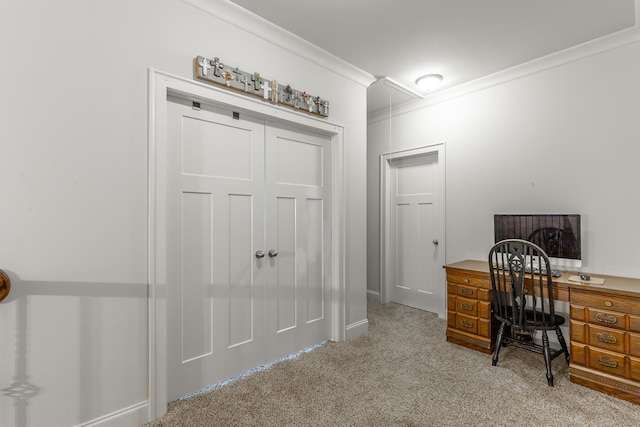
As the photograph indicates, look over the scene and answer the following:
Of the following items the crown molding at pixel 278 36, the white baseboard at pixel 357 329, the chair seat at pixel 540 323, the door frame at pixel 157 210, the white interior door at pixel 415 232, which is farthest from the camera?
the white interior door at pixel 415 232

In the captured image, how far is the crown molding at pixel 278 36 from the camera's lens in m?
2.02

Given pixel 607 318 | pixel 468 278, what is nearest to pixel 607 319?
pixel 607 318

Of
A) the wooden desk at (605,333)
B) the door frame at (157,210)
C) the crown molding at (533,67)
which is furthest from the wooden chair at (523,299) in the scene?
the door frame at (157,210)

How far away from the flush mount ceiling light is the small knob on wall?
3400 mm

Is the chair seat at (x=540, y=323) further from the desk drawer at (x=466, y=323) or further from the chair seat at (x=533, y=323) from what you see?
the desk drawer at (x=466, y=323)

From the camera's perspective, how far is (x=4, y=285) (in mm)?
1330

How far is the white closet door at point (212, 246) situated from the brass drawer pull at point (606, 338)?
2.28 m

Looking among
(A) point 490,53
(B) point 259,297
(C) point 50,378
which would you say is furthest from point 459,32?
(C) point 50,378

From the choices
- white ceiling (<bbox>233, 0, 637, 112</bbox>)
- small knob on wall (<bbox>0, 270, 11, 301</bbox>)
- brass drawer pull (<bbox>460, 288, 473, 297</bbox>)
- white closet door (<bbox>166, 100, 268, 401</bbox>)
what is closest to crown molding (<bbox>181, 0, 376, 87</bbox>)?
white ceiling (<bbox>233, 0, 637, 112</bbox>)

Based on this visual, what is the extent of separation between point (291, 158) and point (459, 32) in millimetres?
1604

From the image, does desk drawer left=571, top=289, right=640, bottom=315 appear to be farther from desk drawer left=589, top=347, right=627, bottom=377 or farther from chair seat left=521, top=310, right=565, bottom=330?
desk drawer left=589, top=347, right=627, bottom=377

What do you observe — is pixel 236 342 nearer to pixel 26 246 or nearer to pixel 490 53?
pixel 26 246

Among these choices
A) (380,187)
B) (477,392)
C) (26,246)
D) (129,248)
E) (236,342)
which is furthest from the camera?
(380,187)

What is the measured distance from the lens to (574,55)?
8.58 ft
